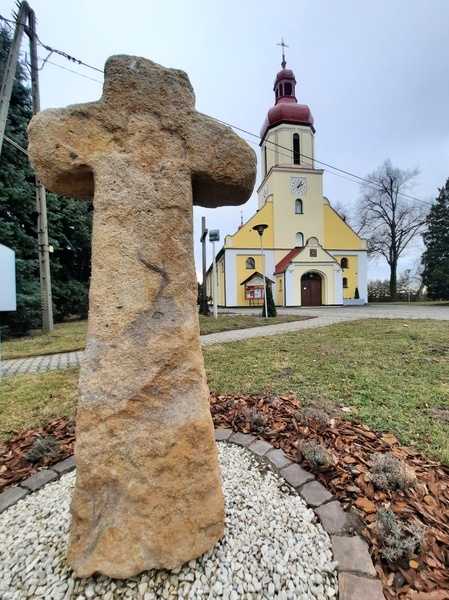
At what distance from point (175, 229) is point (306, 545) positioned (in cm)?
174

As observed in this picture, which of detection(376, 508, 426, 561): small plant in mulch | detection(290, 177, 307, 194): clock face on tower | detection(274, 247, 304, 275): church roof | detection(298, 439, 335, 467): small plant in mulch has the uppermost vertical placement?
detection(290, 177, 307, 194): clock face on tower

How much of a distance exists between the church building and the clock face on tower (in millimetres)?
89

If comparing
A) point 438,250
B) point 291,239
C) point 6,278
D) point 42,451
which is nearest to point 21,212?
point 6,278

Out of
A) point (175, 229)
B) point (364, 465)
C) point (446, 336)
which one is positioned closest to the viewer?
point (175, 229)

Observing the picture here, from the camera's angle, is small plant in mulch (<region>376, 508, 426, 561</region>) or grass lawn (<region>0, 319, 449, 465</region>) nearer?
small plant in mulch (<region>376, 508, 426, 561</region>)

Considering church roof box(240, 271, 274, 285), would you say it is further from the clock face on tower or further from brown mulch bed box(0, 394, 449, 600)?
brown mulch bed box(0, 394, 449, 600)

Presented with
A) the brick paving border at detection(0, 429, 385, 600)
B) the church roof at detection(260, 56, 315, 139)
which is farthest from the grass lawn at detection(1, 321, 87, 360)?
the church roof at detection(260, 56, 315, 139)

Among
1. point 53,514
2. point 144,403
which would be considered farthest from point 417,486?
point 53,514

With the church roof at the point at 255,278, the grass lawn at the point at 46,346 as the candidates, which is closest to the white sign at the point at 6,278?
the grass lawn at the point at 46,346

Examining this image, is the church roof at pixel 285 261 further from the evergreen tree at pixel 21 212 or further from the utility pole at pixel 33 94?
the utility pole at pixel 33 94

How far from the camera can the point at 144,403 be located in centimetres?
134

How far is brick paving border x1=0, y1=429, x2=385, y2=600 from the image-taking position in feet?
4.20

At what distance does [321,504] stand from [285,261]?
2521 centimetres

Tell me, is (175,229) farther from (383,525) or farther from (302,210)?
(302,210)
